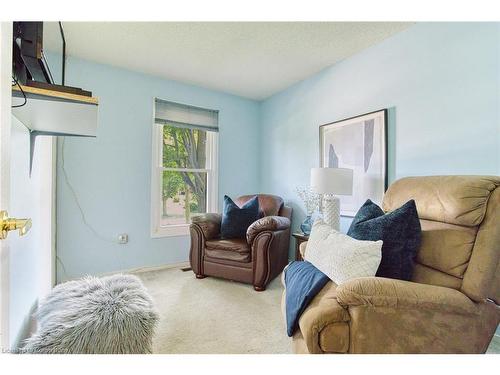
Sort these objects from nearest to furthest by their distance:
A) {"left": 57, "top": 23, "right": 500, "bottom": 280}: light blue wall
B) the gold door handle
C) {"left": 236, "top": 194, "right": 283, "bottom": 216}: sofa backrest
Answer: the gold door handle, {"left": 57, "top": 23, "right": 500, "bottom": 280}: light blue wall, {"left": 236, "top": 194, "right": 283, "bottom": 216}: sofa backrest

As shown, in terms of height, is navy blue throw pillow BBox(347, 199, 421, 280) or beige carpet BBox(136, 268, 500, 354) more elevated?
navy blue throw pillow BBox(347, 199, 421, 280)

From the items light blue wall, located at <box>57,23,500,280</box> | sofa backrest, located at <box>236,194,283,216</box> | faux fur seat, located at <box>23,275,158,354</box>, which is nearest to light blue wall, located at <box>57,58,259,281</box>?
light blue wall, located at <box>57,23,500,280</box>

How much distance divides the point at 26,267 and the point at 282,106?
3040 mm

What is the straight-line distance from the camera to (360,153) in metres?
2.31

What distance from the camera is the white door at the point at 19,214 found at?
1.88 feet

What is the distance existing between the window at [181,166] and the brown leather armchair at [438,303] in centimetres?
234

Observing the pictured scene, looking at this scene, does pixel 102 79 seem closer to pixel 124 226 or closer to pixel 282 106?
pixel 124 226

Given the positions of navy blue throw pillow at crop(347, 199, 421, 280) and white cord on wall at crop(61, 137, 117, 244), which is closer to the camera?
navy blue throw pillow at crop(347, 199, 421, 280)

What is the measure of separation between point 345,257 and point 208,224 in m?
1.71

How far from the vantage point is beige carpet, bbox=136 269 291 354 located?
1.50 metres

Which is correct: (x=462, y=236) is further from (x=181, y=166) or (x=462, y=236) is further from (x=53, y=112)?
(x=181, y=166)

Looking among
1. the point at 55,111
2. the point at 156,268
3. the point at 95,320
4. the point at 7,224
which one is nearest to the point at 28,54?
the point at 55,111

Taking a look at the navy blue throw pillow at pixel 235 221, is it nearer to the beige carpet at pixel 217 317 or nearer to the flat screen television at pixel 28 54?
the beige carpet at pixel 217 317

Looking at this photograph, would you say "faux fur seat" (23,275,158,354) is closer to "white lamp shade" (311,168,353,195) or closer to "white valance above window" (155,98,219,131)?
A: "white lamp shade" (311,168,353,195)
